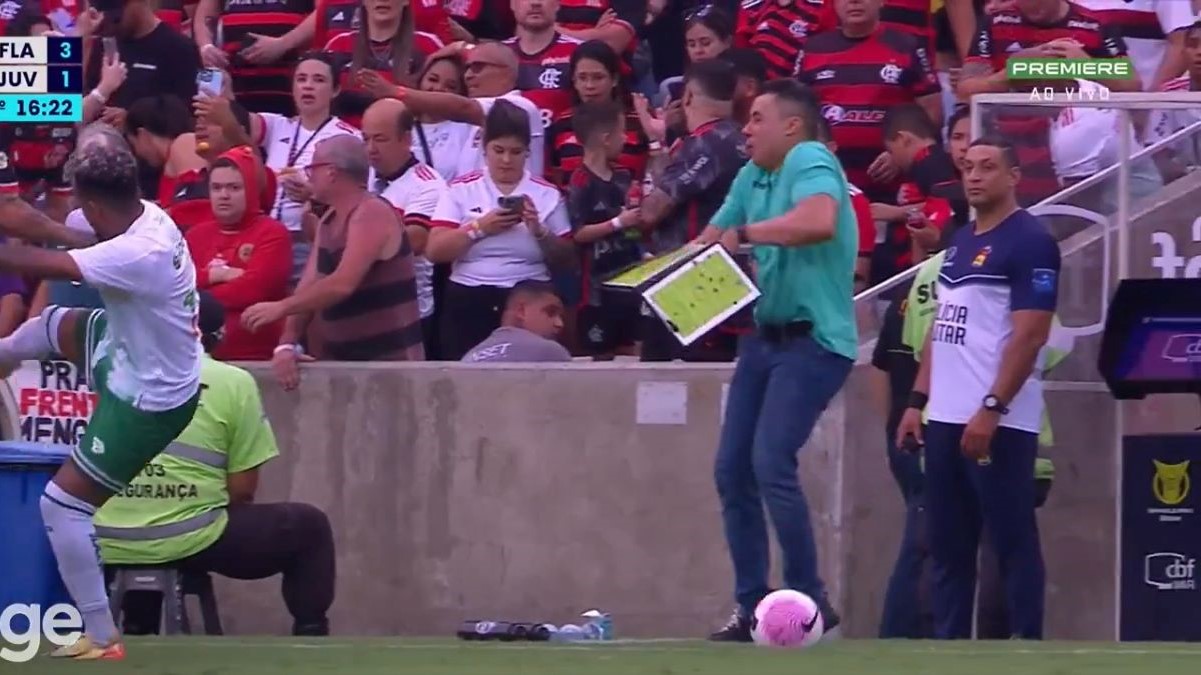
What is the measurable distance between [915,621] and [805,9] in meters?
4.49

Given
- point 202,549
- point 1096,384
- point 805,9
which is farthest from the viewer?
point 805,9

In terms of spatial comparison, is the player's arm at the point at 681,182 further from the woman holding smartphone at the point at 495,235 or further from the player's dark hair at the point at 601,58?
the player's dark hair at the point at 601,58

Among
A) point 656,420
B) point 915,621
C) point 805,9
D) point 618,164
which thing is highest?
point 805,9

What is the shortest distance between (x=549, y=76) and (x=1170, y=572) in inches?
184

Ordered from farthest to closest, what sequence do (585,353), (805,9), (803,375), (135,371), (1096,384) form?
(805,9)
(585,353)
(1096,384)
(803,375)
(135,371)

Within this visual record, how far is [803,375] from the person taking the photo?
9.05 metres

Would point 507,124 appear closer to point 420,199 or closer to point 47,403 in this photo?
point 420,199

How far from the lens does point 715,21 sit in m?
13.3

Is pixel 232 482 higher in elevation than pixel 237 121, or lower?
lower

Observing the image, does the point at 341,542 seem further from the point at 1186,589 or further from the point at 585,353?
the point at 1186,589

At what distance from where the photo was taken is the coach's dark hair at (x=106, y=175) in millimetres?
8023

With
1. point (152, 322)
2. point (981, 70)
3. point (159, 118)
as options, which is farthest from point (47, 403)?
point (981, 70)

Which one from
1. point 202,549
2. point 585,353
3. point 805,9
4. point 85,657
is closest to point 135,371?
point 85,657

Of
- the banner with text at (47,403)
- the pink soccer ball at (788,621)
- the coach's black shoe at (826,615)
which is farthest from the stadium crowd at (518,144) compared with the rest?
the pink soccer ball at (788,621)
